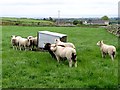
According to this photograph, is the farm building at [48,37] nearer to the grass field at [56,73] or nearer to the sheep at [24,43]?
the sheep at [24,43]

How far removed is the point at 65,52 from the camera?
15.6 m

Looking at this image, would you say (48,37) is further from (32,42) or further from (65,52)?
(65,52)

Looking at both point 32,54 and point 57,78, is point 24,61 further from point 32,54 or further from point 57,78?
point 57,78

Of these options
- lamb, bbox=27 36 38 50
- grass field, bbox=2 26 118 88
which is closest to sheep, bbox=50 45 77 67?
grass field, bbox=2 26 118 88

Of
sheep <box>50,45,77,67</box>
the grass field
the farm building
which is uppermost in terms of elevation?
the farm building

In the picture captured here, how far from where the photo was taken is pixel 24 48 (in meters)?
22.6

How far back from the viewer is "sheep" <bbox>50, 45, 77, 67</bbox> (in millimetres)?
15256

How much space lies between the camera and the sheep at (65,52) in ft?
50.1

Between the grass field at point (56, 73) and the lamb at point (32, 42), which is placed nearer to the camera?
the grass field at point (56, 73)

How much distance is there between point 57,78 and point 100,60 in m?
5.72

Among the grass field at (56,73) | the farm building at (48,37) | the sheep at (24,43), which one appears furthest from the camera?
the sheep at (24,43)

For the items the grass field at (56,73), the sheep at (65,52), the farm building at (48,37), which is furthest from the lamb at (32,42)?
the sheep at (65,52)

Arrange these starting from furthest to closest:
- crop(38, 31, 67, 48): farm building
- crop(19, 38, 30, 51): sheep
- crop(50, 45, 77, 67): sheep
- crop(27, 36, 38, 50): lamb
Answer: crop(27, 36, 38, 50): lamb
crop(19, 38, 30, 51): sheep
crop(38, 31, 67, 48): farm building
crop(50, 45, 77, 67): sheep

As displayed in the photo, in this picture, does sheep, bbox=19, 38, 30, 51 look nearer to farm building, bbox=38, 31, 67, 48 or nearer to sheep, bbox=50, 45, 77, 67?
farm building, bbox=38, 31, 67, 48
